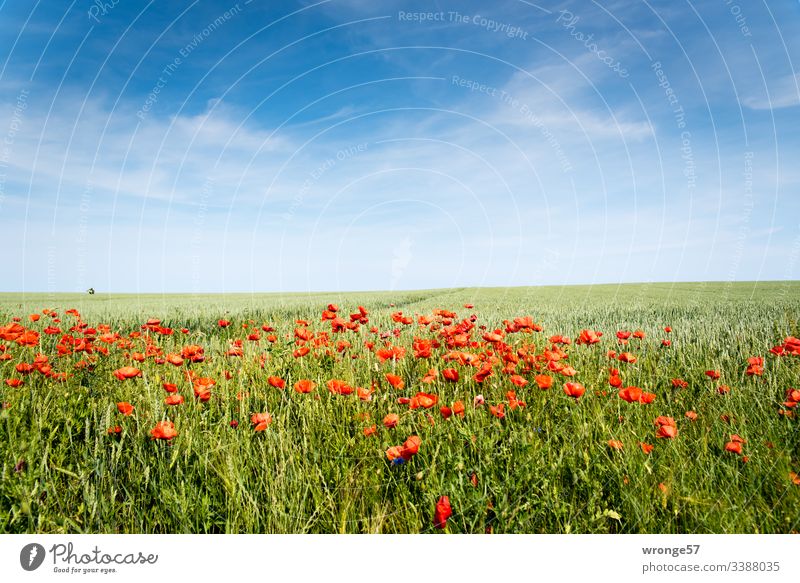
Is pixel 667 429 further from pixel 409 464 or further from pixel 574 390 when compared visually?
pixel 409 464

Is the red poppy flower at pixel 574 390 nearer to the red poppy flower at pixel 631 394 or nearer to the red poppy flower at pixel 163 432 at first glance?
the red poppy flower at pixel 631 394

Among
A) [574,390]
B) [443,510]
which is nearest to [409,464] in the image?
[443,510]

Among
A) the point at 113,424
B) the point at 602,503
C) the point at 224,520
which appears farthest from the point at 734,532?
the point at 113,424

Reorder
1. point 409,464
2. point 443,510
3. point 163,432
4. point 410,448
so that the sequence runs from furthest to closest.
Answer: point 409,464 < point 163,432 < point 410,448 < point 443,510

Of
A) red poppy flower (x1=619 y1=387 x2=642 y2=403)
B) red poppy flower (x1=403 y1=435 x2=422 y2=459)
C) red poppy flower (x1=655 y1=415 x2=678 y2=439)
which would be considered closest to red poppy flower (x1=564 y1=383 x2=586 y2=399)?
red poppy flower (x1=619 y1=387 x2=642 y2=403)

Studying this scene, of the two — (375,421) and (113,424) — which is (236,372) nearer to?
(113,424)

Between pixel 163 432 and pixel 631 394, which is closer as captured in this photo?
pixel 163 432

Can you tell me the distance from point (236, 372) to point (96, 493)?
1.68 meters

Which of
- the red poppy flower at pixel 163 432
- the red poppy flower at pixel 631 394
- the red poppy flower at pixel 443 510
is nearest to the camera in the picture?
the red poppy flower at pixel 443 510

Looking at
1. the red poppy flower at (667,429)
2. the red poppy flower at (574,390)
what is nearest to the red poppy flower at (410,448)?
the red poppy flower at (574,390)

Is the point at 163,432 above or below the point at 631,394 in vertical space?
below

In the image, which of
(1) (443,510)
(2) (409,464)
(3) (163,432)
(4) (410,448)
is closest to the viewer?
(1) (443,510)

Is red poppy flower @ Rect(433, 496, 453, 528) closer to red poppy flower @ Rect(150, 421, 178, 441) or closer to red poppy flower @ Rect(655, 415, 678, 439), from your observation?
red poppy flower @ Rect(655, 415, 678, 439)

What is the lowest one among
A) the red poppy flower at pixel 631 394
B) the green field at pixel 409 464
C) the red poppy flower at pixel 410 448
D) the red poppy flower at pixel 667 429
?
the green field at pixel 409 464
